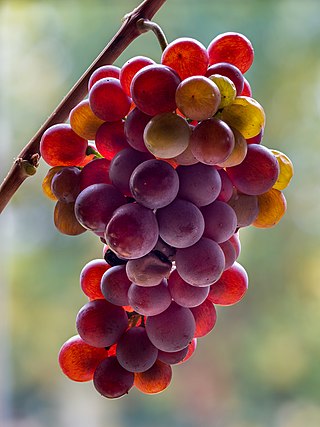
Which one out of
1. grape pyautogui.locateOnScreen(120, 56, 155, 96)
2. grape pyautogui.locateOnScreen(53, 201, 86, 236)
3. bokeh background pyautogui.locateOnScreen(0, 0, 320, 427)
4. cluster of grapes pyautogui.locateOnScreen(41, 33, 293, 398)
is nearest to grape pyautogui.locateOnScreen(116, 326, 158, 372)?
cluster of grapes pyautogui.locateOnScreen(41, 33, 293, 398)

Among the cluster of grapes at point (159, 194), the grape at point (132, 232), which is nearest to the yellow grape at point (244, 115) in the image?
the cluster of grapes at point (159, 194)

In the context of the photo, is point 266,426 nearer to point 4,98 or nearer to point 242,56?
point 4,98

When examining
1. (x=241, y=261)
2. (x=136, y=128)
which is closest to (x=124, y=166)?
(x=136, y=128)

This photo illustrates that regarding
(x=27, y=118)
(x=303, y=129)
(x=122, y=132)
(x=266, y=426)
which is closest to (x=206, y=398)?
(x=266, y=426)

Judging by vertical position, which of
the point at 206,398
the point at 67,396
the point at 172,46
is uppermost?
the point at 172,46

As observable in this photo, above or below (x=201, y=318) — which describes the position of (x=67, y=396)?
below

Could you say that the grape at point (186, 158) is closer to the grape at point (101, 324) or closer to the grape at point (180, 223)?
the grape at point (180, 223)
